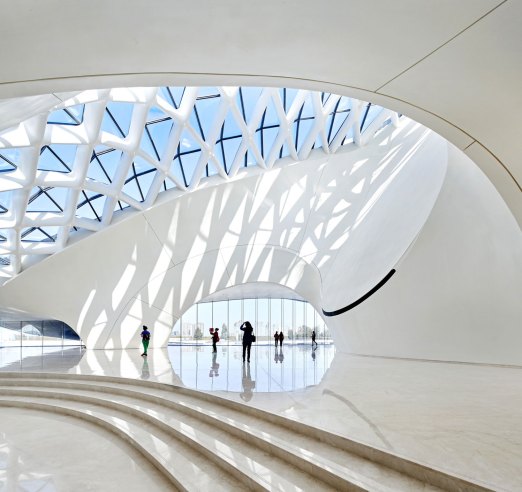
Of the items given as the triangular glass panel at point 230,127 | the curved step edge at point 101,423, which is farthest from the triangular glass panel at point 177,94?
the curved step edge at point 101,423

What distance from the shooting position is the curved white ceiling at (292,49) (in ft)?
15.4

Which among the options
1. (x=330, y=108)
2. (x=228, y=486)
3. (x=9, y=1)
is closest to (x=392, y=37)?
(x=9, y=1)

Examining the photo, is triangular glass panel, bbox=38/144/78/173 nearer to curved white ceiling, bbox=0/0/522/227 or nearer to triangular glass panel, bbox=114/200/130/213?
A: triangular glass panel, bbox=114/200/130/213

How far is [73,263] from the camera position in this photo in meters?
25.6

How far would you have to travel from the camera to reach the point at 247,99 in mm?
20875

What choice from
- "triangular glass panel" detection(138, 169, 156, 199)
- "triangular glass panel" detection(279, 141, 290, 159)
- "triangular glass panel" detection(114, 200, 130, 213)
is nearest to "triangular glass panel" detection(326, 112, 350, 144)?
"triangular glass panel" detection(279, 141, 290, 159)

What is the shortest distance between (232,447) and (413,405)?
3365 millimetres

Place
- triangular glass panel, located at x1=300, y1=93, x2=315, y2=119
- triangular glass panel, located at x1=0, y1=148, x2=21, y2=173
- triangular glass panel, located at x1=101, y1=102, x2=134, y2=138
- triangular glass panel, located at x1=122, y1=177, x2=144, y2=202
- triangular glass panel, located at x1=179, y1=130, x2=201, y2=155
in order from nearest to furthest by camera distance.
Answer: triangular glass panel, located at x1=0, y1=148, x2=21, y2=173
triangular glass panel, located at x1=101, y1=102, x2=134, y2=138
triangular glass panel, located at x1=179, y1=130, x2=201, y2=155
triangular glass panel, located at x1=122, y1=177, x2=144, y2=202
triangular glass panel, located at x1=300, y1=93, x2=315, y2=119

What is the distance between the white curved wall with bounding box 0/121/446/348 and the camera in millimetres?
24953

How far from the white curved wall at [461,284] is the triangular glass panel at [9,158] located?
1526 cm

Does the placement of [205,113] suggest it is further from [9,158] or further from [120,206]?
[9,158]

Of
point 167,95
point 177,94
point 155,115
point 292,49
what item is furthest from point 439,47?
point 155,115

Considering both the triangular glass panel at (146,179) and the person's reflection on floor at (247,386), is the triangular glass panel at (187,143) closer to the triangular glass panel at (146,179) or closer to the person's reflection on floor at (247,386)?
the triangular glass panel at (146,179)

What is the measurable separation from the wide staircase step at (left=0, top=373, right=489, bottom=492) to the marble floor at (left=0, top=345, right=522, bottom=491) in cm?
19
